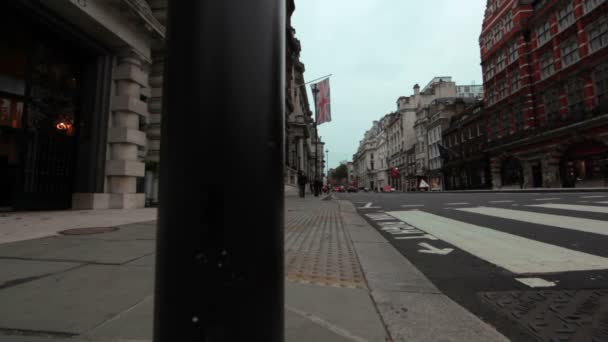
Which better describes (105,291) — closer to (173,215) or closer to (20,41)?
(173,215)

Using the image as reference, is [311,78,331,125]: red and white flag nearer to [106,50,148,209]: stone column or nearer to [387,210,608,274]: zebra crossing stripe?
[106,50,148,209]: stone column

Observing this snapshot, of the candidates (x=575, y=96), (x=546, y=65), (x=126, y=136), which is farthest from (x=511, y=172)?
(x=126, y=136)

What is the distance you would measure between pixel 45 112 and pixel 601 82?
100ft

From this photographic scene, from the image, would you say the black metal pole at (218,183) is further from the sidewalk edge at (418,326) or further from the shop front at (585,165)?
the shop front at (585,165)

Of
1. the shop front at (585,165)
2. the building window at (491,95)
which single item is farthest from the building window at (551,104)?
the building window at (491,95)

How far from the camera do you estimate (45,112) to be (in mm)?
6590

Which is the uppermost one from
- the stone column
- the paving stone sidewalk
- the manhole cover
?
the stone column

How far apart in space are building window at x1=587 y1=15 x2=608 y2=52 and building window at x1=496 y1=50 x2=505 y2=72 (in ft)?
30.4

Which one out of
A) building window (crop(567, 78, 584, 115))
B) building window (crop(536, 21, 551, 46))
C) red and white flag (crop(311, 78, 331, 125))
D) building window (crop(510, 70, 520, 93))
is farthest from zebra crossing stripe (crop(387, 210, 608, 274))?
building window (crop(510, 70, 520, 93))

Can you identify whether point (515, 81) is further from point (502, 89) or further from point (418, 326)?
point (418, 326)

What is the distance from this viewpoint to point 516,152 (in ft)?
89.4

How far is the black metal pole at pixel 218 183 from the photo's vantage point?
1.51 ft

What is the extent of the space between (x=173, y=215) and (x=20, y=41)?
8976mm

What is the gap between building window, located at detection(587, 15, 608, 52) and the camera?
65.7ft
